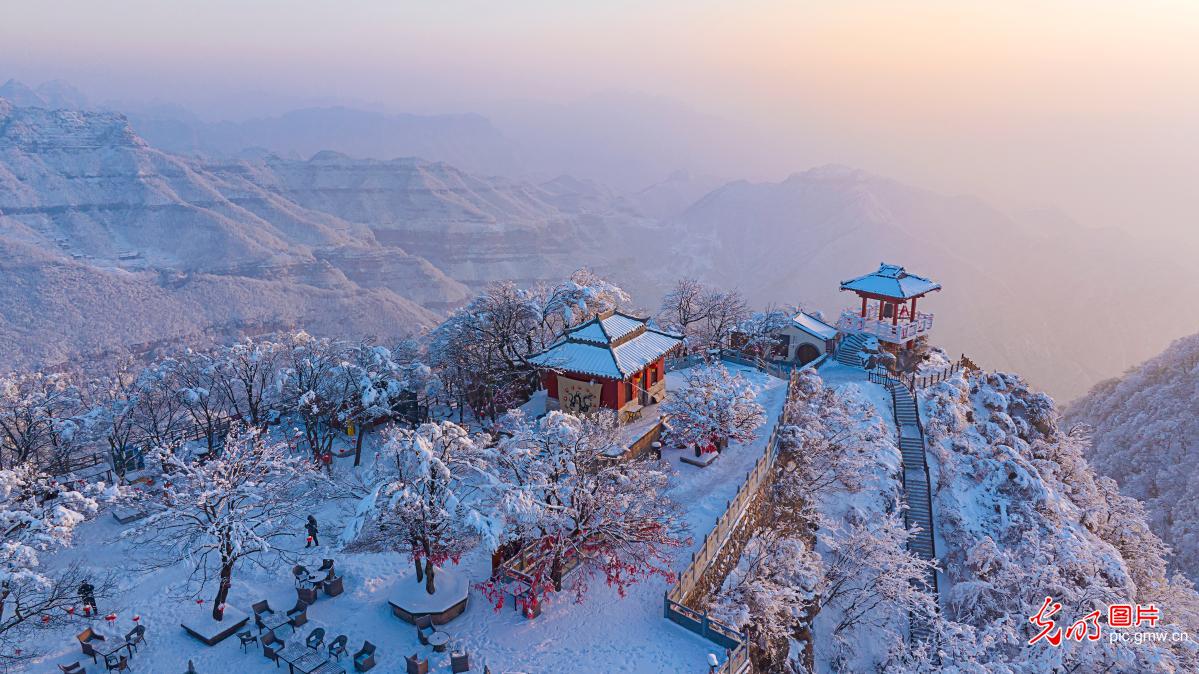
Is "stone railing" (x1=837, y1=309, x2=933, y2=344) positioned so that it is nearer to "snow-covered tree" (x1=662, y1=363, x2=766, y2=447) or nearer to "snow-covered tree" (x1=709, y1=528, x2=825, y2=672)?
"snow-covered tree" (x1=662, y1=363, x2=766, y2=447)

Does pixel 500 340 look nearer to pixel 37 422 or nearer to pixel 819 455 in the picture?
pixel 819 455

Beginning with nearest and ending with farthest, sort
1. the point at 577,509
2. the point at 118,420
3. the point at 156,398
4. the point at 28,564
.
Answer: the point at 28,564 → the point at 577,509 → the point at 118,420 → the point at 156,398

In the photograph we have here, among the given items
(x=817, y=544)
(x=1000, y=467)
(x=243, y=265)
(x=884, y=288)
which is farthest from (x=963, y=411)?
(x=243, y=265)

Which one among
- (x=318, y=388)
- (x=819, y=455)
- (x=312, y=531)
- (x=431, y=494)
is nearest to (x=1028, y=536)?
(x=819, y=455)

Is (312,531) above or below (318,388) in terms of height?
below

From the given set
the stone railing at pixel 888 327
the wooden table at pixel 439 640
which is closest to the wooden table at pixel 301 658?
the wooden table at pixel 439 640

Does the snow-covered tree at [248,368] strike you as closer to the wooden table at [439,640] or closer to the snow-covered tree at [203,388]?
the snow-covered tree at [203,388]
